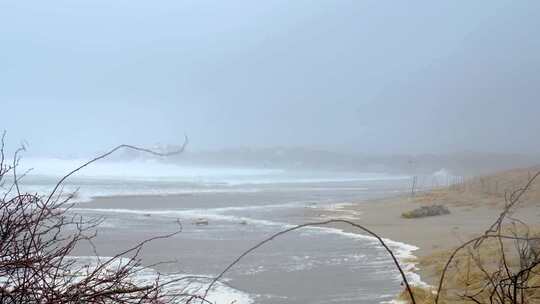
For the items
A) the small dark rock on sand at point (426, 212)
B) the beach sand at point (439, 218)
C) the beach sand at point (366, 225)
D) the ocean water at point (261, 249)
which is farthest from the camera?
the small dark rock on sand at point (426, 212)

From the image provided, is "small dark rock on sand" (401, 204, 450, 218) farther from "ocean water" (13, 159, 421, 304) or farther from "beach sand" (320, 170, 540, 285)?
"ocean water" (13, 159, 421, 304)

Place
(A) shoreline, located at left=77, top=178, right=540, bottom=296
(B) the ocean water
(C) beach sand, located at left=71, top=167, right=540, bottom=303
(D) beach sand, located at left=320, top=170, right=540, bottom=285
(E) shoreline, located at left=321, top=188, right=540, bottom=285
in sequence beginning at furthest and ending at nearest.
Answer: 1. (D) beach sand, located at left=320, top=170, right=540, bottom=285
2. (E) shoreline, located at left=321, top=188, right=540, bottom=285
3. (A) shoreline, located at left=77, top=178, right=540, bottom=296
4. (C) beach sand, located at left=71, top=167, right=540, bottom=303
5. (B) the ocean water

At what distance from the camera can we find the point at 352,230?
16.9 metres

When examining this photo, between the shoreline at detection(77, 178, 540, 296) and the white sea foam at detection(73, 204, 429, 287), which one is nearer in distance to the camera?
the white sea foam at detection(73, 204, 429, 287)

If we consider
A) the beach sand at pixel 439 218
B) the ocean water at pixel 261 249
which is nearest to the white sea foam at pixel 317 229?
the ocean water at pixel 261 249

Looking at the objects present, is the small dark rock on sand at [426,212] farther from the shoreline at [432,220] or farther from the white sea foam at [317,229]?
the white sea foam at [317,229]

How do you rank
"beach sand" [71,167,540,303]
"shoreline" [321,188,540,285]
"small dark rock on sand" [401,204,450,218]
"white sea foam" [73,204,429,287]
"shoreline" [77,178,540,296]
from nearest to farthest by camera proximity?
1. "beach sand" [71,167,540,303]
2. "white sea foam" [73,204,429,287]
3. "shoreline" [77,178,540,296]
4. "shoreline" [321,188,540,285]
5. "small dark rock on sand" [401,204,450,218]

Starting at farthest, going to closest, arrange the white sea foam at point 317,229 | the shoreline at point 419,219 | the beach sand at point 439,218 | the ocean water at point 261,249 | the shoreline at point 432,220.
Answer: the beach sand at point 439,218, the shoreline at point 432,220, the shoreline at point 419,219, the white sea foam at point 317,229, the ocean water at point 261,249

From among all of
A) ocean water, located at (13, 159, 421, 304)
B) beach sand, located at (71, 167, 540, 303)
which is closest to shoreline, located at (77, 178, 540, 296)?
beach sand, located at (71, 167, 540, 303)

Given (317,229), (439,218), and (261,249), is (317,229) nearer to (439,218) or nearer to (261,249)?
(261,249)

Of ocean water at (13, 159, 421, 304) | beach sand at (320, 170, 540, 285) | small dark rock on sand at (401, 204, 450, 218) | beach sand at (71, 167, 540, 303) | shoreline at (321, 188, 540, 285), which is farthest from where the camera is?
small dark rock on sand at (401, 204, 450, 218)

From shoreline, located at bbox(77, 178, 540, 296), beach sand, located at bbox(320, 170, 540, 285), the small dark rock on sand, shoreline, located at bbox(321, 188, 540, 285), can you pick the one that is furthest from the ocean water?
the small dark rock on sand

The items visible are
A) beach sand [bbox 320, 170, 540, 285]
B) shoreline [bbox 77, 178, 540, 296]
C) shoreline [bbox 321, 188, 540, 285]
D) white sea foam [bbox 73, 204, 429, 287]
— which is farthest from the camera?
beach sand [bbox 320, 170, 540, 285]

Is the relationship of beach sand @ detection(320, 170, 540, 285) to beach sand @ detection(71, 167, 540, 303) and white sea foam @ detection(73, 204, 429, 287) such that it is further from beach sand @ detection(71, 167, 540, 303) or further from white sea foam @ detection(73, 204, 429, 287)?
white sea foam @ detection(73, 204, 429, 287)
